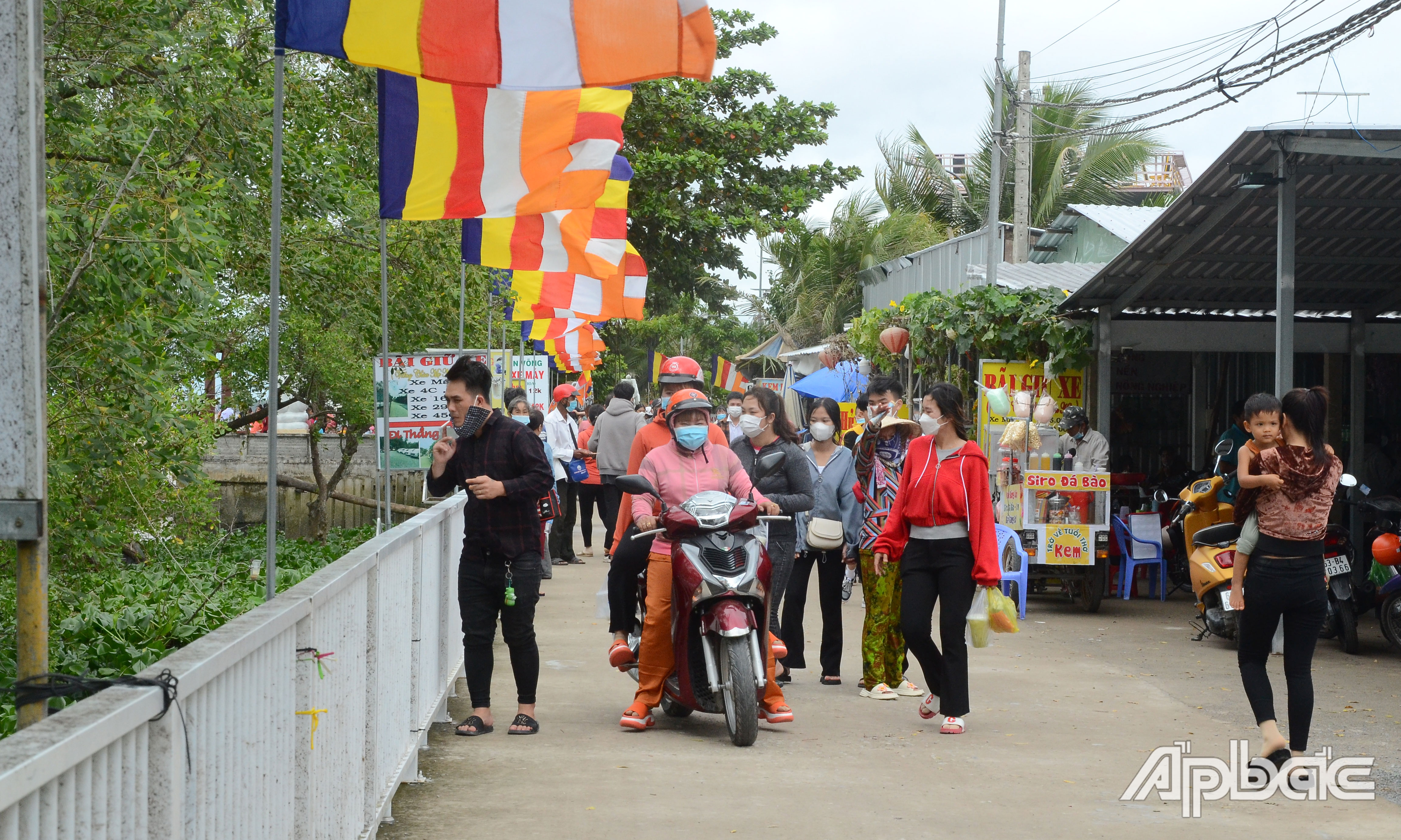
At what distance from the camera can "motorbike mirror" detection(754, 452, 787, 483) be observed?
24.4ft

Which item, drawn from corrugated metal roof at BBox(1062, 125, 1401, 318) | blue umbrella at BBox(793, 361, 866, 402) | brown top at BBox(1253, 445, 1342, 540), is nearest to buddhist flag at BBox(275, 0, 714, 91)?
brown top at BBox(1253, 445, 1342, 540)

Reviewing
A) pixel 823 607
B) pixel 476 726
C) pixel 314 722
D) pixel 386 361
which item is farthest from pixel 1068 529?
pixel 314 722

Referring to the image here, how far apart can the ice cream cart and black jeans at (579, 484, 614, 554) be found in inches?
176

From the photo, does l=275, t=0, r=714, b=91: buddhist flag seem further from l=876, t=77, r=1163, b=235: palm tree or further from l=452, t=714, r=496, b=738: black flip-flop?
l=876, t=77, r=1163, b=235: palm tree

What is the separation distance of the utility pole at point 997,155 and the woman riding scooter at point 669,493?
1289 centimetres

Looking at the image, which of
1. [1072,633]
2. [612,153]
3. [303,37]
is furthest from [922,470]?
[1072,633]

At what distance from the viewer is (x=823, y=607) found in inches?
335

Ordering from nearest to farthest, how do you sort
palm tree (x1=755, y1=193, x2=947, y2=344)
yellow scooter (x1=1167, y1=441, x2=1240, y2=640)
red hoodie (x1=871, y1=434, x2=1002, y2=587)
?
red hoodie (x1=871, y1=434, x2=1002, y2=587) < yellow scooter (x1=1167, y1=441, x2=1240, y2=640) < palm tree (x1=755, y1=193, x2=947, y2=344)

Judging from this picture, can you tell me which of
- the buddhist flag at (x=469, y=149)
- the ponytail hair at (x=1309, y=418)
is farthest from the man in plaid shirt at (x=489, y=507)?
the ponytail hair at (x=1309, y=418)

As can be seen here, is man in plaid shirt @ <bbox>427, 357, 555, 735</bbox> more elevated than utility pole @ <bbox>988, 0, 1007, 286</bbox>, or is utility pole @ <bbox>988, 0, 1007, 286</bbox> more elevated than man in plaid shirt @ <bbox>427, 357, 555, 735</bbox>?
utility pole @ <bbox>988, 0, 1007, 286</bbox>

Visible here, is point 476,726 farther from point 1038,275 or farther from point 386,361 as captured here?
point 1038,275

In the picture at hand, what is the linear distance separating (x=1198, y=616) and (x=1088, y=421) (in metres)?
3.02

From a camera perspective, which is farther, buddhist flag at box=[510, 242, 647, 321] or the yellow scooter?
buddhist flag at box=[510, 242, 647, 321]

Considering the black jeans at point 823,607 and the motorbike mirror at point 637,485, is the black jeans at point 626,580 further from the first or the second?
the black jeans at point 823,607
